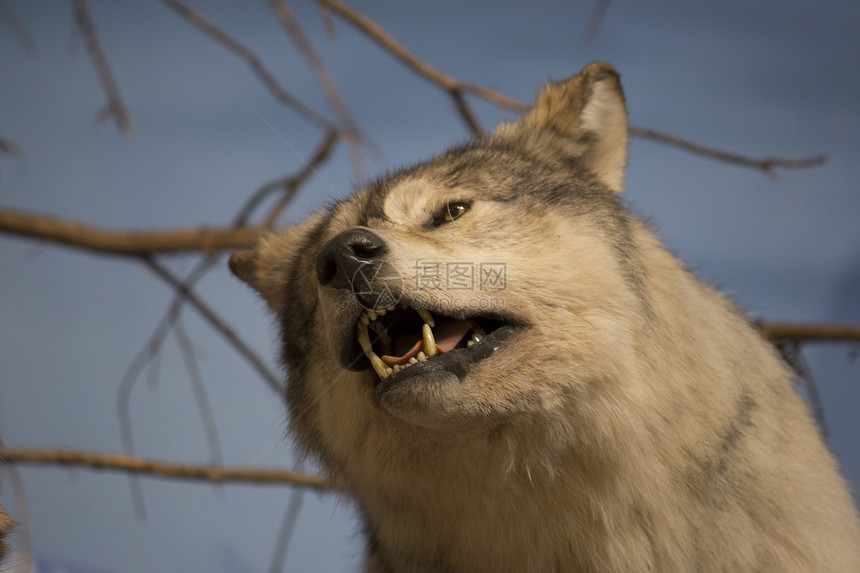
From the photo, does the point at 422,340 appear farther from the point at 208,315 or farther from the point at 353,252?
the point at 208,315

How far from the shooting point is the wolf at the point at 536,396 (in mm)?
1565

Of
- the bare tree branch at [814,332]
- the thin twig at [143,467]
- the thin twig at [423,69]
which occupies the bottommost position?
the thin twig at [143,467]

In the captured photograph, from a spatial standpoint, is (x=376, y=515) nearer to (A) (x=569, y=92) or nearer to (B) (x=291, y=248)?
(B) (x=291, y=248)

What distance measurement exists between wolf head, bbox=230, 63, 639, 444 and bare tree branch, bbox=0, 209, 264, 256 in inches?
42.0

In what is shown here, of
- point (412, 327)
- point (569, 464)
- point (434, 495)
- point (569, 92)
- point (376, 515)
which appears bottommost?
point (376, 515)

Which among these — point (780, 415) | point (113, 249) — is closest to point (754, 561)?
point (780, 415)

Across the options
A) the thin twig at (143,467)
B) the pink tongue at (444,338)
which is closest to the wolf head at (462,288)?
the pink tongue at (444,338)

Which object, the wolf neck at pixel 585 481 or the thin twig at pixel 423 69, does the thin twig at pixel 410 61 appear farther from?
the wolf neck at pixel 585 481

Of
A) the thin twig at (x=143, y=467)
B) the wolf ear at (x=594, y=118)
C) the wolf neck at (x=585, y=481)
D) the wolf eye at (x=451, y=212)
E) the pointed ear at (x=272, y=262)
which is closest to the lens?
the wolf neck at (x=585, y=481)

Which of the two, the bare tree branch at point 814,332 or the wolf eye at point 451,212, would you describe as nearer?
the wolf eye at point 451,212

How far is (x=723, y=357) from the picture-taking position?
191 centimetres

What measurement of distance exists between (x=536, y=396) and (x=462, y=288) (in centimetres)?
26

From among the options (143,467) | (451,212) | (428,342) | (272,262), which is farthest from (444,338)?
(143,467)

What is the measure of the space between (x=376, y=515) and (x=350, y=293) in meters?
0.64
